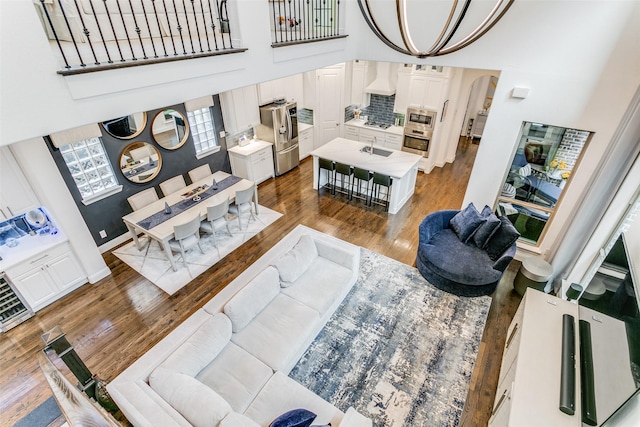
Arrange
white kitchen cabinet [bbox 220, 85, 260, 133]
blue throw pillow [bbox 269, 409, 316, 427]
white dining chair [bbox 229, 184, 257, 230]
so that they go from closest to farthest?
blue throw pillow [bbox 269, 409, 316, 427] < white dining chair [bbox 229, 184, 257, 230] < white kitchen cabinet [bbox 220, 85, 260, 133]

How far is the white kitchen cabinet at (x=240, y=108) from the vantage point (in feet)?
21.2

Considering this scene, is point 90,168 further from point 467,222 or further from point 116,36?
point 467,222

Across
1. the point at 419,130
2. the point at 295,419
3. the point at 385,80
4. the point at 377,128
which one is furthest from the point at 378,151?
the point at 295,419

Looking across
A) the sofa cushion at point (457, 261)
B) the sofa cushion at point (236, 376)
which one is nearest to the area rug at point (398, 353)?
the sofa cushion at point (457, 261)

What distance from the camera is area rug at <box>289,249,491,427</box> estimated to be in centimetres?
328

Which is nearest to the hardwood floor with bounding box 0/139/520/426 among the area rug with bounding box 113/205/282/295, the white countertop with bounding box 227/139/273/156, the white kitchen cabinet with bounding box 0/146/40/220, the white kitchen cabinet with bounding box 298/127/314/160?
the area rug with bounding box 113/205/282/295

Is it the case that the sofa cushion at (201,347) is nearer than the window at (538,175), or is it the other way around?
the sofa cushion at (201,347)

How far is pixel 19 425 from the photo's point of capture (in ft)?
10.4

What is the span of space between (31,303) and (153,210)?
1.99 meters

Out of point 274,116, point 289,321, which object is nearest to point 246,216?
point 274,116

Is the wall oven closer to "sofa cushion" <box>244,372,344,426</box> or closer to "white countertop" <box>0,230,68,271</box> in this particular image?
"sofa cushion" <box>244,372,344,426</box>

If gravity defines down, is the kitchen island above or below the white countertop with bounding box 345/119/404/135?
below

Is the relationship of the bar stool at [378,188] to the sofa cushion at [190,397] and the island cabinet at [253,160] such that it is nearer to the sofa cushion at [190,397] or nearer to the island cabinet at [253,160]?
the island cabinet at [253,160]

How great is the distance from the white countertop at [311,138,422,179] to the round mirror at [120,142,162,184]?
10.5ft
